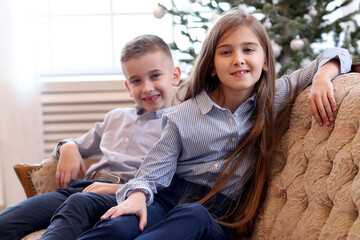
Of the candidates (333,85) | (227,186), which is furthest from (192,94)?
(333,85)

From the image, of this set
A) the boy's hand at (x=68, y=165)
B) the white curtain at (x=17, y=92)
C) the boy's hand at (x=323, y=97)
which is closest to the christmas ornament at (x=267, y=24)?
the boy's hand at (x=323, y=97)

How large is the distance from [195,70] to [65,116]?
5.72 ft

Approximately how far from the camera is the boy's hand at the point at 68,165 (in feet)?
6.81

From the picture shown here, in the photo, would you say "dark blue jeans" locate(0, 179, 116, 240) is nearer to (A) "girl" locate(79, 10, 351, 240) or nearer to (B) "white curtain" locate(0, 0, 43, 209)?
(A) "girl" locate(79, 10, 351, 240)

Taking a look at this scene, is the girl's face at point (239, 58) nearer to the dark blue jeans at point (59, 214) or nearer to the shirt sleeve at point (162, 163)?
the shirt sleeve at point (162, 163)

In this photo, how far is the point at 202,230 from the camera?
1470 millimetres

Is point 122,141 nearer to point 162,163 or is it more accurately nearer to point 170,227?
point 162,163

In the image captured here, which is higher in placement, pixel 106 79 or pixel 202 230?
pixel 106 79

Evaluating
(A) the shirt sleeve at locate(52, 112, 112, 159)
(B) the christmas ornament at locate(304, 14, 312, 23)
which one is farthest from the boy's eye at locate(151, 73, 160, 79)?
(B) the christmas ornament at locate(304, 14, 312, 23)

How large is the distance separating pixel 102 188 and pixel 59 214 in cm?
24

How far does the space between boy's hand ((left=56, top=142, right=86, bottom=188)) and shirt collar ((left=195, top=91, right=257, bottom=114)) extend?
0.64 meters

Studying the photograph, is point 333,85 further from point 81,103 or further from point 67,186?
point 81,103

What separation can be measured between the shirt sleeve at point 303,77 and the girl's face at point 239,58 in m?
0.11

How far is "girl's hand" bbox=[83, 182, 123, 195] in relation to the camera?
179 centimetres
